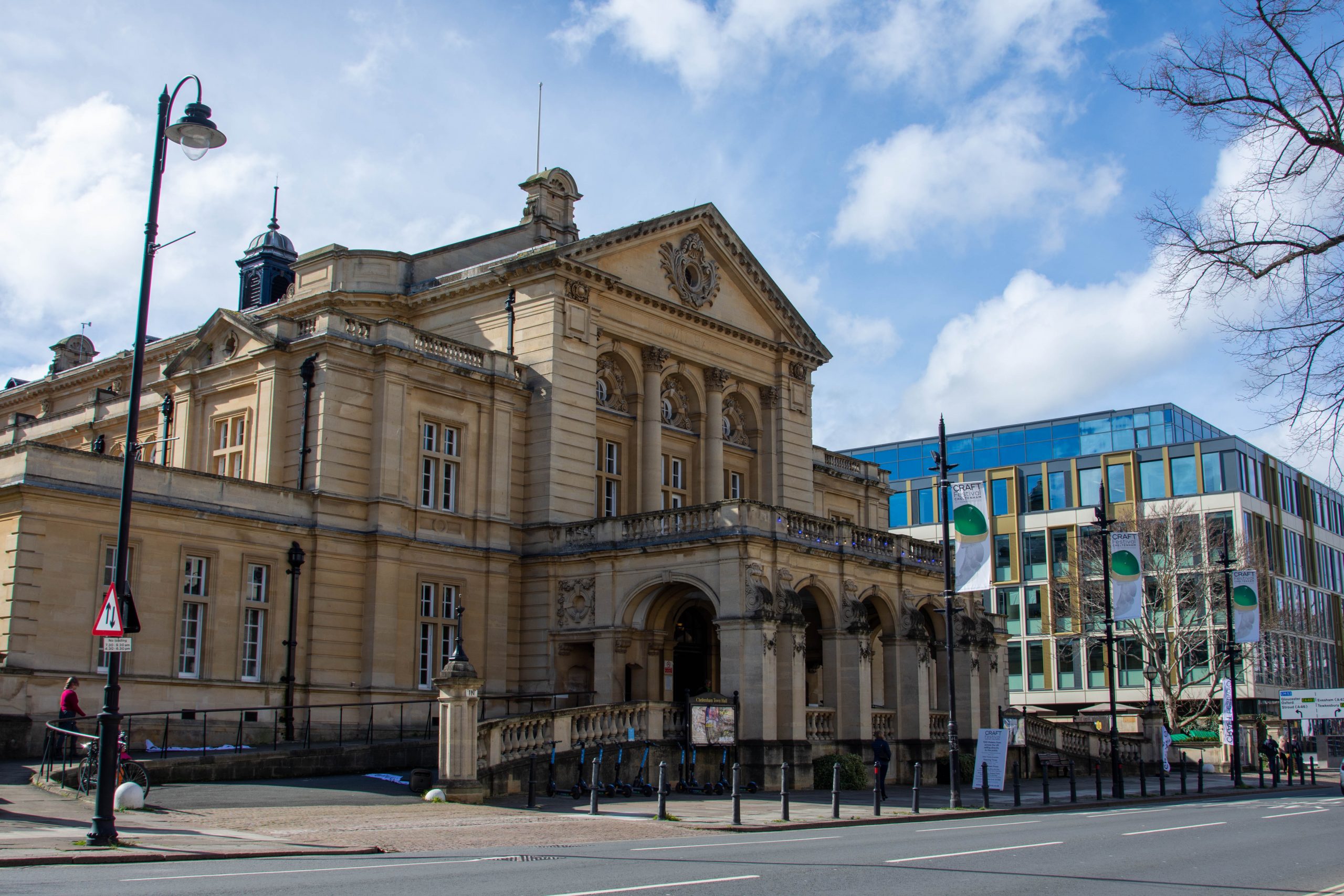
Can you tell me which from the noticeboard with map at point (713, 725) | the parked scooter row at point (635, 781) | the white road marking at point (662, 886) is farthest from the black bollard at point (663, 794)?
the white road marking at point (662, 886)

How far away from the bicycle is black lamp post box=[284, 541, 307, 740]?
34.4 feet

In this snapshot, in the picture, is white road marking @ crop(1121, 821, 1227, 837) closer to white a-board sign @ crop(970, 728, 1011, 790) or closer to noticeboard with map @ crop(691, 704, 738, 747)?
white a-board sign @ crop(970, 728, 1011, 790)

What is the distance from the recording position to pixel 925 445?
89.4 metres

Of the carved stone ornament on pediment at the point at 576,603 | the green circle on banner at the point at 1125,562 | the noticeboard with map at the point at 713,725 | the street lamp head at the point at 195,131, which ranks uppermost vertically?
the street lamp head at the point at 195,131

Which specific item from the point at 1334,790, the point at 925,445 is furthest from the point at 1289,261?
the point at 925,445

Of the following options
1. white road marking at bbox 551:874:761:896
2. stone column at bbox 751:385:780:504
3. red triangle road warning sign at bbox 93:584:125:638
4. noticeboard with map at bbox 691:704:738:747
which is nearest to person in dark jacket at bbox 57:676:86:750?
red triangle road warning sign at bbox 93:584:125:638

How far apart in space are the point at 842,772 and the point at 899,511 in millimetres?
54184

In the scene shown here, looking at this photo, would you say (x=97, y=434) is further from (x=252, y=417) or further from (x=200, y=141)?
(x=200, y=141)

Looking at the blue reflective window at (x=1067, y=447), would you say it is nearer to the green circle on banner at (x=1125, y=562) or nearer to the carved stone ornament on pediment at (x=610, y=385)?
the carved stone ornament on pediment at (x=610, y=385)

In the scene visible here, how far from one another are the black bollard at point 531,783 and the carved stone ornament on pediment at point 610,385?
16.6 metres

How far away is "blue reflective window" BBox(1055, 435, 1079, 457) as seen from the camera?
271 ft

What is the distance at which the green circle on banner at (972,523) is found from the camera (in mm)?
29062

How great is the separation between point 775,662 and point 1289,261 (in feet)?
65.3

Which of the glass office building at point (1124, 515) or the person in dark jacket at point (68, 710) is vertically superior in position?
the glass office building at point (1124, 515)
